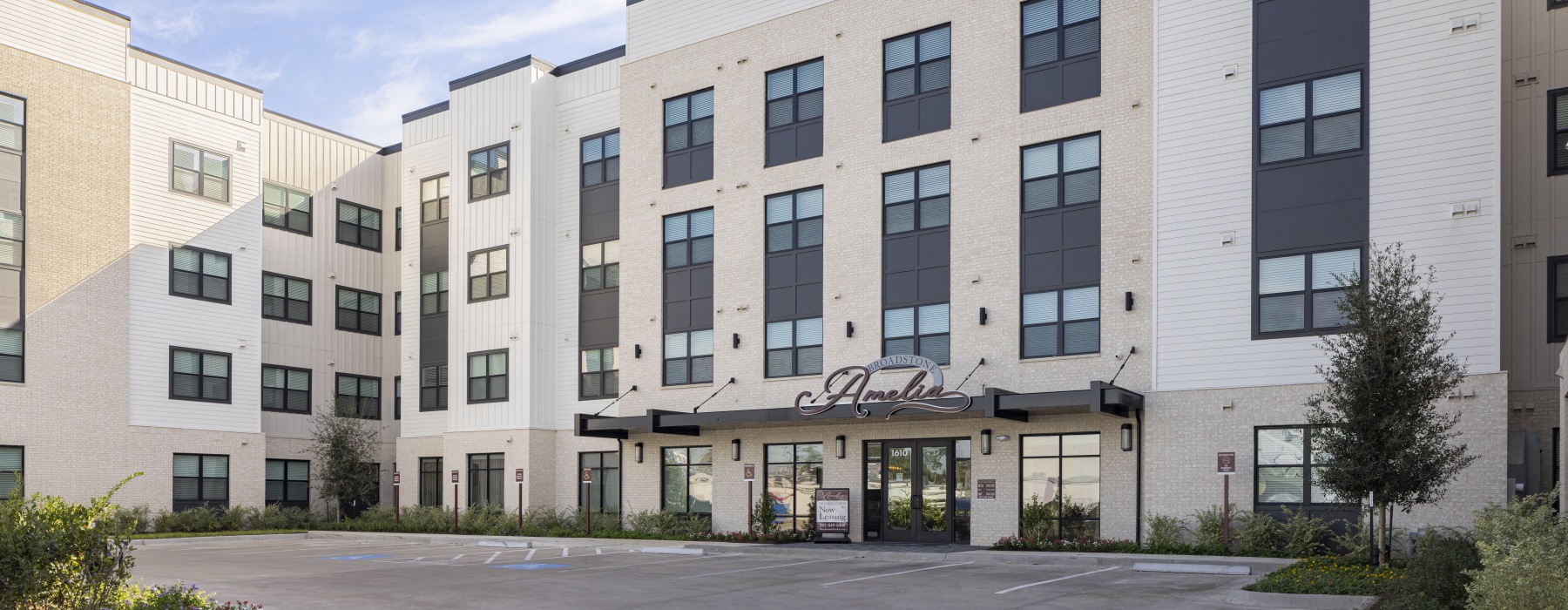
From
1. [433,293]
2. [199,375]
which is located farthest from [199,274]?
[433,293]

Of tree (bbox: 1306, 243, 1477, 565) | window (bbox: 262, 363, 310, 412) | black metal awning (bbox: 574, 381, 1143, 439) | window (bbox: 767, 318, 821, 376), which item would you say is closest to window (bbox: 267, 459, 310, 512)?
window (bbox: 262, 363, 310, 412)

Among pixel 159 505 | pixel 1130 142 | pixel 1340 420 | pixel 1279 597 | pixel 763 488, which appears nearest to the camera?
pixel 1279 597

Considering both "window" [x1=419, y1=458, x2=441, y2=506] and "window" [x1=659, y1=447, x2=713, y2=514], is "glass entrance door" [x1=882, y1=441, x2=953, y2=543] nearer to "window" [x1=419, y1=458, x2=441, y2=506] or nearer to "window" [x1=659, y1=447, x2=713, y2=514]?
"window" [x1=659, y1=447, x2=713, y2=514]

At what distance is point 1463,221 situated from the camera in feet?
72.1

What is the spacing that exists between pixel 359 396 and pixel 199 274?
7.38 metres

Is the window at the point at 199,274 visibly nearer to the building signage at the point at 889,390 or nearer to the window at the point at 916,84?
the building signage at the point at 889,390

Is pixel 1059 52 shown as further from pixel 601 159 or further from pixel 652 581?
pixel 652 581

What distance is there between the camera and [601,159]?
35.8 m

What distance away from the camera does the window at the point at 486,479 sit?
3612cm

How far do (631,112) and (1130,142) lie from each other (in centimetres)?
1442

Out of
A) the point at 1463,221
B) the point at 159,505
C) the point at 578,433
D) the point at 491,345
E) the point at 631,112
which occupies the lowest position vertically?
the point at 159,505

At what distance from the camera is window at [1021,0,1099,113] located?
2648 centimetres

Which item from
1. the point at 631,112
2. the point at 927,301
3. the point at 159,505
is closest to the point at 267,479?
the point at 159,505

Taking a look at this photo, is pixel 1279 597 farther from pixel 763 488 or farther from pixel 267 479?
pixel 267 479
